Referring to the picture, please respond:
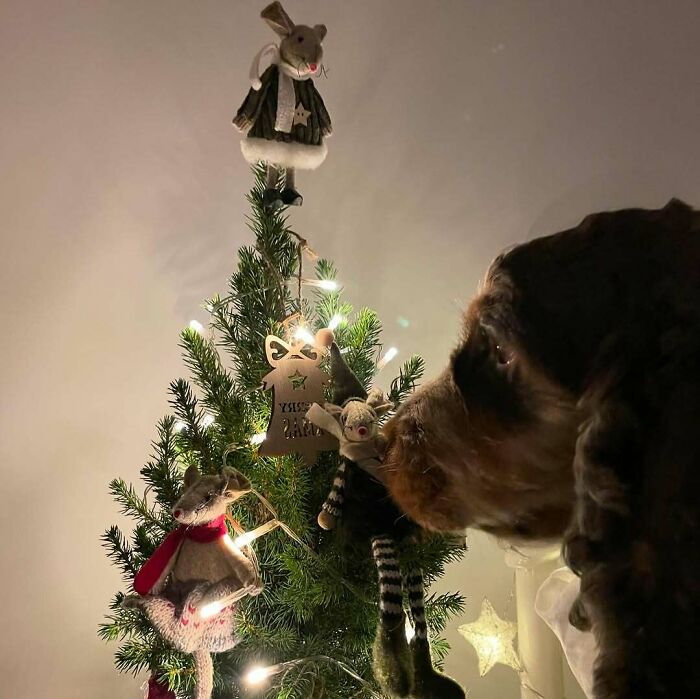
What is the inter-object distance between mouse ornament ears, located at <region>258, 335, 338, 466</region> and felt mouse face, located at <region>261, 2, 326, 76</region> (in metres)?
0.30

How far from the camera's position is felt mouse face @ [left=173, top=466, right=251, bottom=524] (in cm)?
60

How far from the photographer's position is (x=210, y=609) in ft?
1.95

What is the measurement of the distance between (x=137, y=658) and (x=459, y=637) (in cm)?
62

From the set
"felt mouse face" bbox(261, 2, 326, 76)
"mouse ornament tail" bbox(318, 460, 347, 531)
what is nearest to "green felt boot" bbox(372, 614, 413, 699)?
"mouse ornament tail" bbox(318, 460, 347, 531)

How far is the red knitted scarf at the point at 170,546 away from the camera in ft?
1.97

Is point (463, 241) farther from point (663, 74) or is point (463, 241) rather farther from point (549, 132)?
point (663, 74)

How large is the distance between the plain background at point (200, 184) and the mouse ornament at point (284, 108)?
1.15 feet

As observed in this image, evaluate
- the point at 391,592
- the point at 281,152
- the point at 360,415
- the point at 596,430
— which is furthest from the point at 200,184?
the point at 596,430

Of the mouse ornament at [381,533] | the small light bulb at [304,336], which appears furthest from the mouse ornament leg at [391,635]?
the small light bulb at [304,336]

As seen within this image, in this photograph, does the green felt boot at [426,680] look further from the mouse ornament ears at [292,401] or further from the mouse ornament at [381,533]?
the mouse ornament ears at [292,401]

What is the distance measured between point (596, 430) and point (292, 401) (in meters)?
0.35

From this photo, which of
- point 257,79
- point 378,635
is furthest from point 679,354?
point 257,79

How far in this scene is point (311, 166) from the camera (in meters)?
0.74

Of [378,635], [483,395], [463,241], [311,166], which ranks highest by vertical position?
[463,241]
